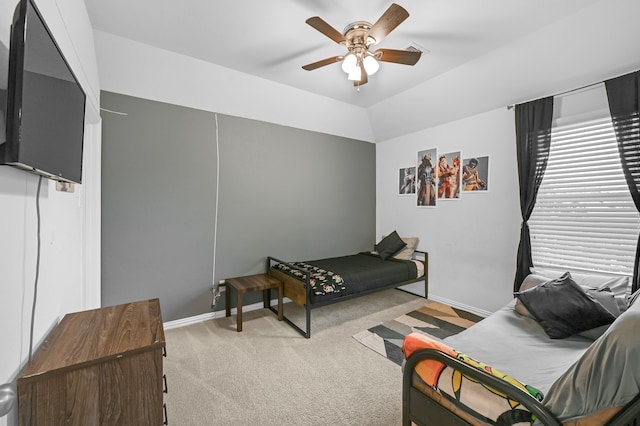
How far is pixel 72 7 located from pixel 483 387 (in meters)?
3.18

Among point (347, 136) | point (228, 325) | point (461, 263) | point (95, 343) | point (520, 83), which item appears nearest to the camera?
point (95, 343)

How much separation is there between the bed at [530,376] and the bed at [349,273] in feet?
4.50

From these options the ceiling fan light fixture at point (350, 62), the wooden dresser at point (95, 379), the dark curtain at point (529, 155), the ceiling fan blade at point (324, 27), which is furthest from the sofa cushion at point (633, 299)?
the wooden dresser at point (95, 379)

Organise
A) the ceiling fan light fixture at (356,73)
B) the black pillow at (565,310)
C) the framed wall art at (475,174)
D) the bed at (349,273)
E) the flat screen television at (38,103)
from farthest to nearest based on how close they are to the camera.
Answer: the framed wall art at (475,174) < the bed at (349,273) < the ceiling fan light fixture at (356,73) < the black pillow at (565,310) < the flat screen television at (38,103)

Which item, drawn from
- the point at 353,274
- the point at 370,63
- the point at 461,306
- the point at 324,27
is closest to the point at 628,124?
the point at 370,63

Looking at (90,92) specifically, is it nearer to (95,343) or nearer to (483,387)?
(95,343)

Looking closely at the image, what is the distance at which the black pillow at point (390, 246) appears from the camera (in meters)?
4.08

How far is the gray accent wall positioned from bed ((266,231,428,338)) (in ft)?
1.51

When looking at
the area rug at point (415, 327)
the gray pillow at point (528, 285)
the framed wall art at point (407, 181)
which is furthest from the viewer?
the framed wall art at point (407, 181)

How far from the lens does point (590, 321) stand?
1801 mm

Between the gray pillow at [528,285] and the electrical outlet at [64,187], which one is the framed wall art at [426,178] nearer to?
the gray pillow at [528,285]

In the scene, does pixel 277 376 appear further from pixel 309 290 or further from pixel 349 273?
pixel 349 273

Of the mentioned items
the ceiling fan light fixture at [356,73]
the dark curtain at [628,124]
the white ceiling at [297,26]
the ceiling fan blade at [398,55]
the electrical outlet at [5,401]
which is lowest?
the electrical outlet at [5,401]

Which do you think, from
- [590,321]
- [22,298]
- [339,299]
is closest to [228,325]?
[339,299]
